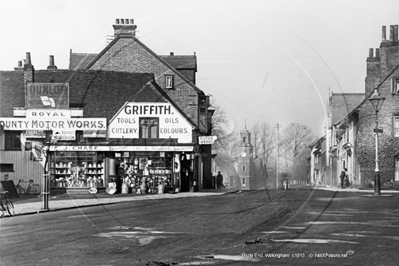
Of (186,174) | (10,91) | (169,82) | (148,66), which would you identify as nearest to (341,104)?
(169,82)

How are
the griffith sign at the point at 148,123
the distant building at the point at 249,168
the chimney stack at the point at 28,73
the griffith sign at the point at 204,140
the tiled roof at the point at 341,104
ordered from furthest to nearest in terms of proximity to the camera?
1. the tiled roof at the point at 341,104
2. the chimney stack at the point at 28,73
3. the griffith sign at the point at 148,123
4. the griffith sign at the point at 204,140
5. the distant building at the point at 249,168

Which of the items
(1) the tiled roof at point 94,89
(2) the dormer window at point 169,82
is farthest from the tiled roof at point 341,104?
(1) the tiled roof at point 94,89

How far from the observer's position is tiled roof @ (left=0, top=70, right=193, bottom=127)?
42.1 meters

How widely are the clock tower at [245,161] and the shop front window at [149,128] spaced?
28189 mm

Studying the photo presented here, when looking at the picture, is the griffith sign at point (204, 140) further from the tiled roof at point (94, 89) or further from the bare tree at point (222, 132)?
the bare tree at point (222, 132)

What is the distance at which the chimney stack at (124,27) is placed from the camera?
50666 millimetres

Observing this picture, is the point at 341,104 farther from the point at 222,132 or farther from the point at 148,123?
the point at 222,132

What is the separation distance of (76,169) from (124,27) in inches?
601

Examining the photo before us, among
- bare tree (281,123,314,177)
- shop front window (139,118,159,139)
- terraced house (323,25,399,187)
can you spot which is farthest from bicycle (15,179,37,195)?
bare tree (281,123,314,177)

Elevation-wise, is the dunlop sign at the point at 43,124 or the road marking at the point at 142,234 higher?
the dunlop sign at the point at 43,124

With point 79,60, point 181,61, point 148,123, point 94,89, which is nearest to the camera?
point 148,123

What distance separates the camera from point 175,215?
2012 cm

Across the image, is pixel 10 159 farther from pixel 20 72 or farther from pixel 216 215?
pixel 216 215

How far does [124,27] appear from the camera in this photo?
51.3 meters
